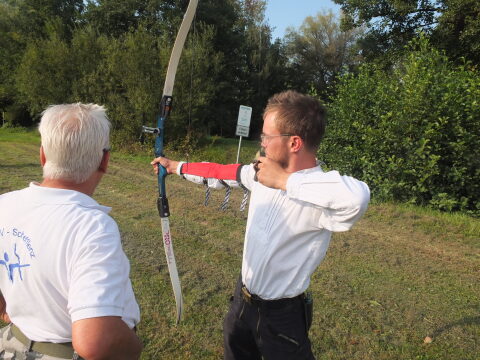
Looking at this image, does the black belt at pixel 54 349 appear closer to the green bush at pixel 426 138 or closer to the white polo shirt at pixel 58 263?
the white polo shirt at pixel 58 263

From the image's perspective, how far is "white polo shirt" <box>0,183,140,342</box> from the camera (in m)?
0.95

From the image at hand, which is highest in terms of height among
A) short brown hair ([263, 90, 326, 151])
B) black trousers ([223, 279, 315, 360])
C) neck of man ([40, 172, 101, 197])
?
short brown hair ([263, 90, 326, 151])

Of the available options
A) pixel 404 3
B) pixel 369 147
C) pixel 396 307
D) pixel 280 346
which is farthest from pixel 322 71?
pixel 280 346

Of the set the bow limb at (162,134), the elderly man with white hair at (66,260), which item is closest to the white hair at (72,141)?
the elderly man with white hair at (66,260)

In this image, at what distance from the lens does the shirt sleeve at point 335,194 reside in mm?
1255

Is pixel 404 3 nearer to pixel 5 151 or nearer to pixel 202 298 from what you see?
pixel 202 298

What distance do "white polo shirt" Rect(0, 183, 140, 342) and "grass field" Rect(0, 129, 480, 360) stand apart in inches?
67.5

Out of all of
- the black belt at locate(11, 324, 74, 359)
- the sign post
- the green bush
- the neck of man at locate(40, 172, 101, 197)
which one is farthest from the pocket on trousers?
the sign post

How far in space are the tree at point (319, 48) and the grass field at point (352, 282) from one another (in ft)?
76.9

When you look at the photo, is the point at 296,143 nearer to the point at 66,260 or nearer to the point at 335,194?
the point at 335,194

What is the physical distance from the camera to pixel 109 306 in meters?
A: 0.93

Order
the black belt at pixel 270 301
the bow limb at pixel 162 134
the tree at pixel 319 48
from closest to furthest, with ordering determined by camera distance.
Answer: the black belt at pixel 270 301 → the bow limb at pixel 162 134 → the tree at pixel 319 48

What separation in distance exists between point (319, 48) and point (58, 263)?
2968 centimetres

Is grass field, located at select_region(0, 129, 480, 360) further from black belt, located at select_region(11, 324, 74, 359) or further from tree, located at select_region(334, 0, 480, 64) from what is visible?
tree, located at select_region(334, 0, 480, 64)
